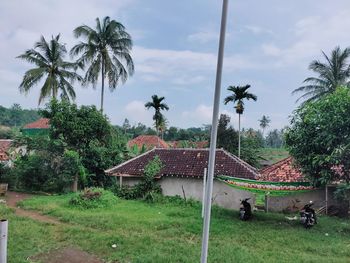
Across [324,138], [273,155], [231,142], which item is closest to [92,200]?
[324,138]

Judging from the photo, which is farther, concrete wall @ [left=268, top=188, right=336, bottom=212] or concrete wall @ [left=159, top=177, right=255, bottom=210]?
concrete wall @ [left=268, top=188, right=336, bottom=212]

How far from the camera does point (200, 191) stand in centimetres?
1525

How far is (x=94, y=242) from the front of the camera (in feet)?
29.3

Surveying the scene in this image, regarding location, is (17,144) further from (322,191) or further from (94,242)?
(322,191)

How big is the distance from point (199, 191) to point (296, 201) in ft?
14.2

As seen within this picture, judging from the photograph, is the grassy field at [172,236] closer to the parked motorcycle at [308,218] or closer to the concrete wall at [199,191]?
the parked motorcycle at [308,218]

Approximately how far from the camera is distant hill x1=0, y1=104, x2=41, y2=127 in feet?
207

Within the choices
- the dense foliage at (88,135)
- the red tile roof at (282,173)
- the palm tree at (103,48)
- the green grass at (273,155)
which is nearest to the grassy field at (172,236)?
the red tile roof at (282,173)

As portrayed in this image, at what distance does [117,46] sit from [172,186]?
1213 centimetres

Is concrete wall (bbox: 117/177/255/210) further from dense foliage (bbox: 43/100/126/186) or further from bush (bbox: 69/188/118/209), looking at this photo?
dense foliage (bbox: 43/100/126/186)

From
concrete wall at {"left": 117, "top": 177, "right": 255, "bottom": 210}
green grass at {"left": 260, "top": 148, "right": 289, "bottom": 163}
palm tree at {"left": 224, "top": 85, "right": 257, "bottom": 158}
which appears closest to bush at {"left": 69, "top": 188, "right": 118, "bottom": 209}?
concrete wall at {"left": 117, "top": 177, "right": 255, "bottom": 210}

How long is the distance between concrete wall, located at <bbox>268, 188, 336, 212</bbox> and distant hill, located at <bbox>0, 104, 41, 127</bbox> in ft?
188

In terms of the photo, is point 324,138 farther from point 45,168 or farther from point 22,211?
point 45,168

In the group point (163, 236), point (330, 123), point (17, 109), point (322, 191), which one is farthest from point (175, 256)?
point (17, 109)
